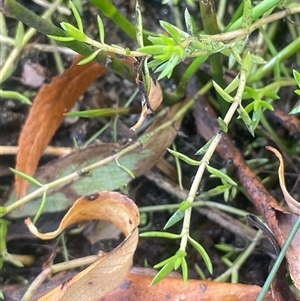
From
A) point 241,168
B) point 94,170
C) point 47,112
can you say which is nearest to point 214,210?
point 241,168

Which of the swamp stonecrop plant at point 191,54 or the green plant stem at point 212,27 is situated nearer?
the swamp stonecrop plant at point 191,54

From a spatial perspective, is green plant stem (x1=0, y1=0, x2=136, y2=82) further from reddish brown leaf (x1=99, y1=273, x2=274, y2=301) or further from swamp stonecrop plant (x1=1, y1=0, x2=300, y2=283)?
reddish brown leaf (x1=99, y1=273, x2=274, y2=301)

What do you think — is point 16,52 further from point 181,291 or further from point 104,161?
point 181,291

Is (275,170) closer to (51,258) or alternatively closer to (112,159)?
(112,159)

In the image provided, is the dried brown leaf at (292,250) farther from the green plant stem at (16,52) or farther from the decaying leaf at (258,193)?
the green plant stem at (16,52)

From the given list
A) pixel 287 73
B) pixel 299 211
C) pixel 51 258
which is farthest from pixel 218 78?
pixel 51 258

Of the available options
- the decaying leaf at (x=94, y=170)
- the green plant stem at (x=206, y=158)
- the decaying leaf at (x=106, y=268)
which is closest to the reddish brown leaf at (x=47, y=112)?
the decaying leaf at (x=94, y=170)
